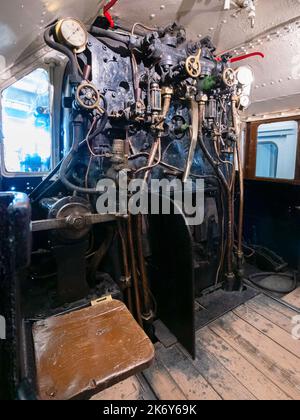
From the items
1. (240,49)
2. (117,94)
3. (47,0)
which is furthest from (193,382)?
(240,49)

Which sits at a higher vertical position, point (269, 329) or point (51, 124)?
point (51, 124)

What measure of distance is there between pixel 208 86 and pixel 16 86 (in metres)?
1.76

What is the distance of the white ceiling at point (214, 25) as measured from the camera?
1444 millimetres

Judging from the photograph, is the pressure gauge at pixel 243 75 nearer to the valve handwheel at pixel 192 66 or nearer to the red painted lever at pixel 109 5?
the valve handwheel at pixel 192 66

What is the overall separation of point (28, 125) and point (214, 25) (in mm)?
1934

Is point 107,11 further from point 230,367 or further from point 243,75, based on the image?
point 230,367

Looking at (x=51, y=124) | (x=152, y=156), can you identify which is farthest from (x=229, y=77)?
(x=51, y=124)

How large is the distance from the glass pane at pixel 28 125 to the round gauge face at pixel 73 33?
0.76m

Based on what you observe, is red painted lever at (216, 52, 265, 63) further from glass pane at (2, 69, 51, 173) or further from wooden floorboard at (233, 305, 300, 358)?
wooden floorboard at (233, 305, 300, 358)

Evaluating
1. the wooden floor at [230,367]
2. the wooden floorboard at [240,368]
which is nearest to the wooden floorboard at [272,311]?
the wooden floor at [230,367]

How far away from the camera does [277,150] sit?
362 centimetres

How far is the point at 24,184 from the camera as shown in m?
2.21

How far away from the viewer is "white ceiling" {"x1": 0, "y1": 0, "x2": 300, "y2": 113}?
1.44 meters
